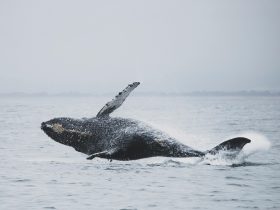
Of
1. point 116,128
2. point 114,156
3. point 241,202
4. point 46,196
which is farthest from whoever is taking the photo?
point 116,128

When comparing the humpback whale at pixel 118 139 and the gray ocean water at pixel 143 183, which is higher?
the humpback whale at pixel 118 139

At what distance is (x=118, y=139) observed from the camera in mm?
15617

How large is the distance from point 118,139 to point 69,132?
2.02 metres

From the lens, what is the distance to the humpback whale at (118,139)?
15.2 m

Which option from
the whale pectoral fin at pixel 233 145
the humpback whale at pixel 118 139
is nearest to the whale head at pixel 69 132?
the humpback whale at pixel 118 139

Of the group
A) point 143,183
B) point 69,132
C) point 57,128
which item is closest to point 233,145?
point 143,183

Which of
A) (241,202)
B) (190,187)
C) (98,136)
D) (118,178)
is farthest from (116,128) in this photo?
(241,202)

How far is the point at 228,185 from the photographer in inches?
488

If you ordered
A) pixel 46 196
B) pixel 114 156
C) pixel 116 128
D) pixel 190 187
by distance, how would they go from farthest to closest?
pixel 116 128 → pixel 114 156 → pixel 190 187 → pixel 46 196

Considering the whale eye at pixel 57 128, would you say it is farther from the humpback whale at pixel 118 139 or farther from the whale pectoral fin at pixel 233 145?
the whale pectoral fin at pixel 233 145

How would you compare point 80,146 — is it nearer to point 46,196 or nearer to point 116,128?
point 116,128

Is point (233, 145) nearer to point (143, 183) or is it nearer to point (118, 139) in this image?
point (143, 183)

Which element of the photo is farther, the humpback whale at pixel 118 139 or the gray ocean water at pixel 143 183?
the humpback whale at pixel 118 139

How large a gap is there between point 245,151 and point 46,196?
7.44 metres
